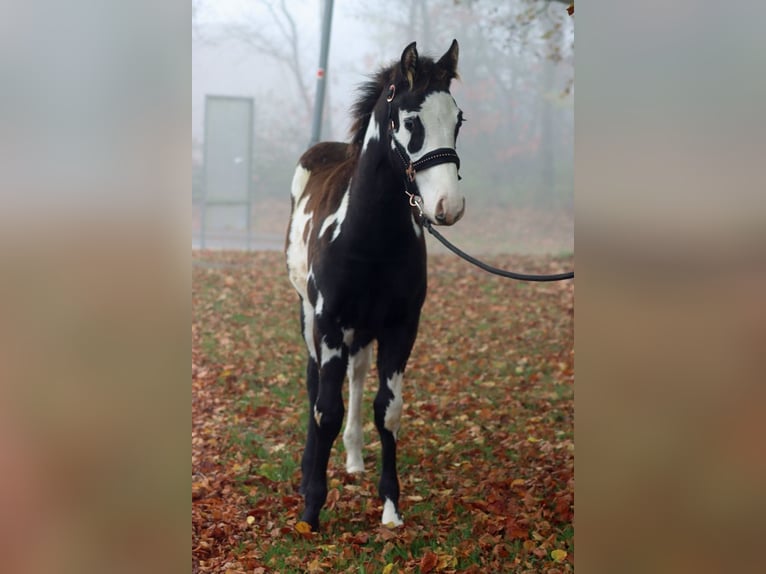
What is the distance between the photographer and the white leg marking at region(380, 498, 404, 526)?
13.9 feet

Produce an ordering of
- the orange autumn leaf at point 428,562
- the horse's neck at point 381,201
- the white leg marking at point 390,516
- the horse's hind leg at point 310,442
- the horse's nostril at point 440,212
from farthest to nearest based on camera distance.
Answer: the horse's hind leg at point 310,442
the white leg marking at point 390,516
the horse's neck at point 381,201
the orange autumn leaf at point 428,562
the horse's nostril at point 440,212

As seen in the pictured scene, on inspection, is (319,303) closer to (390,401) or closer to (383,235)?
(383,235)

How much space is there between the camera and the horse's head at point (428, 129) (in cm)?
342

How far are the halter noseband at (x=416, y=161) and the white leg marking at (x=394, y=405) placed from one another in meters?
0.96

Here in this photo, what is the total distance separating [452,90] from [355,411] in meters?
14.1

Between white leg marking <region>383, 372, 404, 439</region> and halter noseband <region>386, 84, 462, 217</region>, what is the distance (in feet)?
3.16

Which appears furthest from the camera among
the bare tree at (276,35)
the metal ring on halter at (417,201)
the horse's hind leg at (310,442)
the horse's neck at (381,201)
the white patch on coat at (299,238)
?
the bare tree at (276,35)

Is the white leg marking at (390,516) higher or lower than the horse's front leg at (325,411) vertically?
lower

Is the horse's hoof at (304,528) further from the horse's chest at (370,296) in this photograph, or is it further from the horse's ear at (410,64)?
the horse's ear at (410,64)

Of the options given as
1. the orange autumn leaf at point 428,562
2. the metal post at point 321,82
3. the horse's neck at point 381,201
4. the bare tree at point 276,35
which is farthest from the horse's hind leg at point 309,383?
the bare tree at point 276,35

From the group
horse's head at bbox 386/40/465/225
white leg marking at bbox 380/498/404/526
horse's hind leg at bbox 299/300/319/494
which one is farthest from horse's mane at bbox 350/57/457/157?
white leg marking at bbox 380/498/404/526

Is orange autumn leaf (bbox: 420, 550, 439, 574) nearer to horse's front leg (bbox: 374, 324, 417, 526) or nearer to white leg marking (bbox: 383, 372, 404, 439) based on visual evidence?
horse's front leg (bbox: 374, 324, 417, 526)
